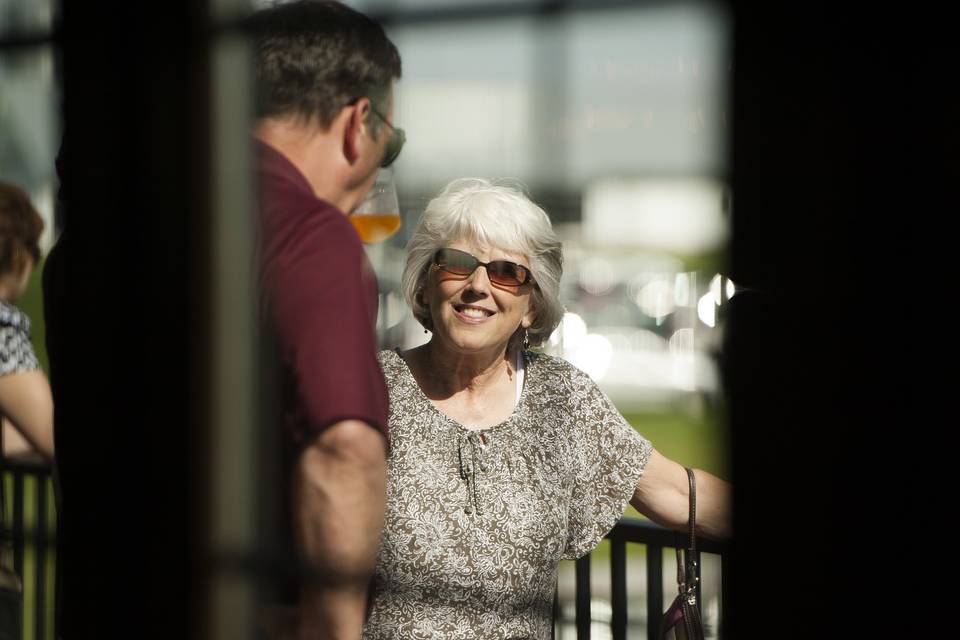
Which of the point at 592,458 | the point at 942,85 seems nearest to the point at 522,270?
the point at 592,458

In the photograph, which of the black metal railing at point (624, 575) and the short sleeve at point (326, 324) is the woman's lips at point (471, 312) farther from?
the black metal railing at point (624, 575)

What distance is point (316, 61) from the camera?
1.76 metres

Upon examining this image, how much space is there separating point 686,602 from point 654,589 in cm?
10

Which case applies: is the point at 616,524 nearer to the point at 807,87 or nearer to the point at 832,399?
the point at 832,399

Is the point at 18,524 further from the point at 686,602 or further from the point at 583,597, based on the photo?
the point at 686,602

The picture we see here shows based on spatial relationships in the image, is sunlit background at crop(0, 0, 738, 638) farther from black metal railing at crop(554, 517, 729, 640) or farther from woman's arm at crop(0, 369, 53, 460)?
woman's arm at crop(0, 369, 53, 460)

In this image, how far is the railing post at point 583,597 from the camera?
170 centimetres

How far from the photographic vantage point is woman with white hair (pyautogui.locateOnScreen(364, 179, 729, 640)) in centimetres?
170

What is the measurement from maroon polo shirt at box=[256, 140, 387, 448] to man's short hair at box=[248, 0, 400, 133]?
0.10 meters

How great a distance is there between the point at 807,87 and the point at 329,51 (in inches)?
33.3

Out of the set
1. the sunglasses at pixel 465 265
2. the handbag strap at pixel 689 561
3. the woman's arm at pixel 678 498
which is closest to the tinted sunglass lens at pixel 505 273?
the sunglasses at pixel 465 265

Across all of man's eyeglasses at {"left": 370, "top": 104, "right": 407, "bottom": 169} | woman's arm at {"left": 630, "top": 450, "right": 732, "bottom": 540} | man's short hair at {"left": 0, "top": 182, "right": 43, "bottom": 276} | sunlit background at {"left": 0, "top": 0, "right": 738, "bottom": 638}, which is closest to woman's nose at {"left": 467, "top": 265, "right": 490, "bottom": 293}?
sunlit background at {"left": 0, "top": 0, "right": 738, "bottom": 638}

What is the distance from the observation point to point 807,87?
1292 millimetres

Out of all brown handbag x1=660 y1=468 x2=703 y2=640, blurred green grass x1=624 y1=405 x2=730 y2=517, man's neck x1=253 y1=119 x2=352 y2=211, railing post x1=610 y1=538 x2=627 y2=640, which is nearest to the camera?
blurred green grass x1=624 y1=405 x2=730 y2=517
